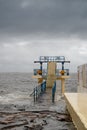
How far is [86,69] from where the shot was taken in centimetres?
2316

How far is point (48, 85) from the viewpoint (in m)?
44.0

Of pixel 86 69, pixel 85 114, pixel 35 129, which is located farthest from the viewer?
pixel 86 69

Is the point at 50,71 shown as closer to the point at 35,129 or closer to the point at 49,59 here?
the point at 49,59

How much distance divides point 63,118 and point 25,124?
2.39 meters

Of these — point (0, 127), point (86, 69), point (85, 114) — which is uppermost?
point (86, 69)

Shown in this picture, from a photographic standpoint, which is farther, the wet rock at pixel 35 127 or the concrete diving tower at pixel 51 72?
the concrete diving tower at pixel 51 72

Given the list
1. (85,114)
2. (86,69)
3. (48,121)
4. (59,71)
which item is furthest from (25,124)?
(59,71)

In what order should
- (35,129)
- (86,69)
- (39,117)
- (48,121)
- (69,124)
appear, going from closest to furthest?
(35,129), (69,124), (48,121), (39,117), (86,69)

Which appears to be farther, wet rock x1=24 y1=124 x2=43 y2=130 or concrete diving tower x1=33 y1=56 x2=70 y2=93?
concrete diving tower x1=33 y1=56 x2=70 y2=93

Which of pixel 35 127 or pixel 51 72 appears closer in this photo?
pixel 35 127

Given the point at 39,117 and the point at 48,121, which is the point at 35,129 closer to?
the point at 48,121

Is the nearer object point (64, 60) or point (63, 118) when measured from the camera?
point (63, 118)

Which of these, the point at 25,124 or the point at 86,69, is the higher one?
the point at 86,69

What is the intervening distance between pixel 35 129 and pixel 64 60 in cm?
2949
